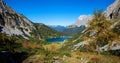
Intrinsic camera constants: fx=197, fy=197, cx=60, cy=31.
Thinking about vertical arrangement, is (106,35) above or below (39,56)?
above

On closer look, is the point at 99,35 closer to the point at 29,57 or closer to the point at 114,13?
the point at 29,57

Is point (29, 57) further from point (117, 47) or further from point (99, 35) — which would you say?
point (117, 47)

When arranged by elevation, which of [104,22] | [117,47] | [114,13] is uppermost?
[114,13]

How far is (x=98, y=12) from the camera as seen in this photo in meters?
40.6

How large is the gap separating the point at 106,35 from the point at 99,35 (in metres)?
1.40

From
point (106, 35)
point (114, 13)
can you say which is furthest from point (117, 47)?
point (114, 13)

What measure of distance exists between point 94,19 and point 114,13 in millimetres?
151725

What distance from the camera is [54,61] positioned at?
32.2 meters

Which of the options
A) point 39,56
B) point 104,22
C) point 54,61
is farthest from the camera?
point 104,22

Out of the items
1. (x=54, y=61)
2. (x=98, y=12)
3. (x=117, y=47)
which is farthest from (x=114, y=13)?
(x=54, y=61)

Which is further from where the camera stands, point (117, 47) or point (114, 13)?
point (114, 13)

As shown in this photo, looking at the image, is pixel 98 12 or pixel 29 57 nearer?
pixel 29 57

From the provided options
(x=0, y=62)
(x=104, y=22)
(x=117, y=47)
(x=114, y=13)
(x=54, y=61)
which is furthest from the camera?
(x=114, y=13)

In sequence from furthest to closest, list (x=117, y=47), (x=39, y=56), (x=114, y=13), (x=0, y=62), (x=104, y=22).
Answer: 1. (x=114, y=13)
2. (x=117, y=47)
3. (x=104, y=22)
4. (x=39, y=56)
5. (x=0, y=62)
